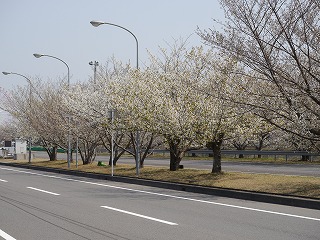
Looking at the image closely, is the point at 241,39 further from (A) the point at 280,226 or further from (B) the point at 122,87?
(B) the point at 122,87

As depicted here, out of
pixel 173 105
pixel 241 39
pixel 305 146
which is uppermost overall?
pixel 241 39

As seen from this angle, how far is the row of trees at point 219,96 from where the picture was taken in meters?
13.8

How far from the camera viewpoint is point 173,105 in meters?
21.1

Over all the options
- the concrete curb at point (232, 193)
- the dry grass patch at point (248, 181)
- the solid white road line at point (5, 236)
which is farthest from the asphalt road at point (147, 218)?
the dry grass patch at point (248, 181)

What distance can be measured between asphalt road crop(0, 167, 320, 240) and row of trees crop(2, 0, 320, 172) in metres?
3.46

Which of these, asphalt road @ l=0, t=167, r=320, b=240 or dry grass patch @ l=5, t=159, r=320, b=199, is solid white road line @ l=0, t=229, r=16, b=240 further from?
dry grass patch @ l=5, t=159, r=320, b=199

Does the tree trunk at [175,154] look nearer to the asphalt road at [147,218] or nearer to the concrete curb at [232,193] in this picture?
the concrete curb at [232,193]

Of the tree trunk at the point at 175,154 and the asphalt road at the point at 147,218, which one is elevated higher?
the tree trunk at the point at 175,154

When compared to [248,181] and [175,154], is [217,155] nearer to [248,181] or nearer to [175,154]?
[175,154]

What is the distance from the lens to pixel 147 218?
1005cm

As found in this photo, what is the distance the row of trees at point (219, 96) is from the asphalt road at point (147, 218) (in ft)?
11.4

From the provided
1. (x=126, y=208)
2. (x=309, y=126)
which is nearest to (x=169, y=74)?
(x=309, y=126)

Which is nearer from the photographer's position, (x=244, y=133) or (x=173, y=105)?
(x=244, y=133)

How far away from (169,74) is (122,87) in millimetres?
3409
